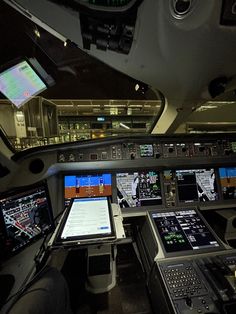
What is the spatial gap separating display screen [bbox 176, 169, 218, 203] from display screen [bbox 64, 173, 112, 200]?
73 centimetres

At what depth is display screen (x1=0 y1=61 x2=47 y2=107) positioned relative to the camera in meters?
1.29

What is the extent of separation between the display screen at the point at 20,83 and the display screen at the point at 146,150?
1001 millimetres

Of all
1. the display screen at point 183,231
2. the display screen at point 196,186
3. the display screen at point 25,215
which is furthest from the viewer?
the display screen at point 196,186

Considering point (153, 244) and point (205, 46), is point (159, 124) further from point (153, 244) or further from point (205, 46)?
point (153, 244)

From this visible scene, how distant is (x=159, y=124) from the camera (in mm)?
2059

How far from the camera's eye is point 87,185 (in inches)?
73.1

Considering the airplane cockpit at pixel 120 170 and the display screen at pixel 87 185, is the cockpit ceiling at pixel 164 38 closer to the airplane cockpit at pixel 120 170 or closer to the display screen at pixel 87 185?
the airplane cockpit at pixel 120 170

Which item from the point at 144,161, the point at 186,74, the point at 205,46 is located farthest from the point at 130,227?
the point at 205,46

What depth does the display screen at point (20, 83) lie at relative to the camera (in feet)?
4.23

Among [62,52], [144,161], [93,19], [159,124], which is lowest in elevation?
[144,161]

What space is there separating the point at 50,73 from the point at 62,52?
186 millimetres

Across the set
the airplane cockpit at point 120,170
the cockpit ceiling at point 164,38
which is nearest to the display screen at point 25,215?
the airplane cockpit at point 120,170

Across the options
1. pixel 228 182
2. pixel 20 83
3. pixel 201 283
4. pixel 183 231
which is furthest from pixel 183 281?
pixel 20 83

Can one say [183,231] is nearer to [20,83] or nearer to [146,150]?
[146,150]
